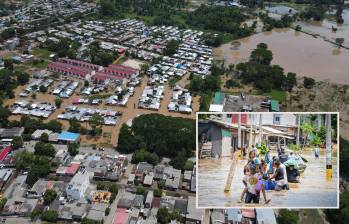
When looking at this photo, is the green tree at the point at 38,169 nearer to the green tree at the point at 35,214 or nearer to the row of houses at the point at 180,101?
the green tree at the point at 35,214

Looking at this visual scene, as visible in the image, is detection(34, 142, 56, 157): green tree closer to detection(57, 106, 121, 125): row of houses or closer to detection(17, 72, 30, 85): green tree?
detection(57, 106, 121, 125): row of houses

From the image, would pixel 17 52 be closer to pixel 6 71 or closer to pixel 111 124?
pixel 6 71

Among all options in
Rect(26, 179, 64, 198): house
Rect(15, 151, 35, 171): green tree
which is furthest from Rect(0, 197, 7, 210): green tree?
Rect(15, 151, 35, 171): green tree

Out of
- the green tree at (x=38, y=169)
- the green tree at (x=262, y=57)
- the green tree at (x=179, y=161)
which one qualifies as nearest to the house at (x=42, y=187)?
the green tree at (x=38, y=169)

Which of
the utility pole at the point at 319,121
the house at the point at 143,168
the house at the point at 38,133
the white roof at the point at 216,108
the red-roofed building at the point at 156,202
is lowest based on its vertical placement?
the red-roofed building at the point at 156,202

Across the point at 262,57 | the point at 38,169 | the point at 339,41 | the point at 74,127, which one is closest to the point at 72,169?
the point at 38,169

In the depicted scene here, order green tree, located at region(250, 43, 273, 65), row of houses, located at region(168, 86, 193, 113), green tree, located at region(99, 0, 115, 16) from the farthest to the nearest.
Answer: green tree, located at region(99, 0, 115, 16) < green tree, located at region(250, 43, 273, 65) < row of houses, located at region(168, 86, 193, 113)

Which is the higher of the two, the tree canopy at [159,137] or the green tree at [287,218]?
the tree canopy at [159,137]
